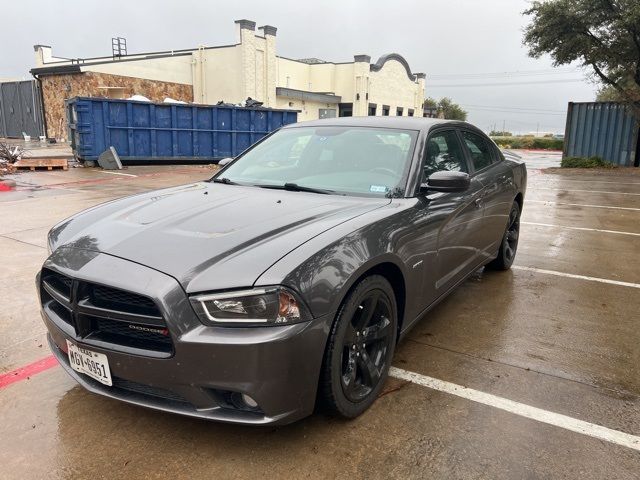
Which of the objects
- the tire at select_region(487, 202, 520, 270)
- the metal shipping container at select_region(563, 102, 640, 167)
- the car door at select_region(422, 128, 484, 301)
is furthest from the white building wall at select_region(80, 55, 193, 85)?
the car door at select_region(422, 128, 484, 301)

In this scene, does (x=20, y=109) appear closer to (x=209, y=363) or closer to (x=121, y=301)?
(x=121, y=301)

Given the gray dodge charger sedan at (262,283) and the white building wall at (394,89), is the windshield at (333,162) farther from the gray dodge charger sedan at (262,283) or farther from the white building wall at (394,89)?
the white building wall at (394,89)

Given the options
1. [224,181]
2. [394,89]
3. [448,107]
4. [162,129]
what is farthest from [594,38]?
[448,107]

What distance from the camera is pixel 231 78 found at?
98.2ft

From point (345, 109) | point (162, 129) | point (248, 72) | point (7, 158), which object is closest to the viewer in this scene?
point (7, 158)

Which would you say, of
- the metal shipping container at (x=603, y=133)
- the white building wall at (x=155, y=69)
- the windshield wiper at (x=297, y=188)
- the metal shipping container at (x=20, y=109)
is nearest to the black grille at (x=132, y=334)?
the windshield wiper at (x=297, y=188)

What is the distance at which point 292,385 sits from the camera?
2.21 metres

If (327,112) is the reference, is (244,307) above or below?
below

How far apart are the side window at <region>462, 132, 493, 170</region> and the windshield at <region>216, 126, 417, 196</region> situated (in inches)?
39.6

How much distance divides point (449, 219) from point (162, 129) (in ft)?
51.2

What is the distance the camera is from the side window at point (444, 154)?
3555mm

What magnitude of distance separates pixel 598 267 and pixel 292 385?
4.73 metres

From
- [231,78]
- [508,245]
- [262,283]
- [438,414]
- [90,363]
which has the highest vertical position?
[231,78]

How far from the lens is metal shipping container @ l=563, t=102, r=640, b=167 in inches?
771
